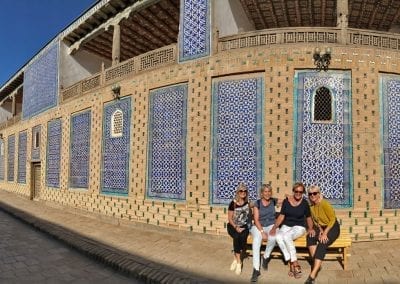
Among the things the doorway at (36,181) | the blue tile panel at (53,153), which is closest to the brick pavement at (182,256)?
the blue tile panel at (53,153)

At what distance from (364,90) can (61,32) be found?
11.6 metres

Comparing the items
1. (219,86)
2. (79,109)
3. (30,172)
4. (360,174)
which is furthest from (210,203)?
(30,172)

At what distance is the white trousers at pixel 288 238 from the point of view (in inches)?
197

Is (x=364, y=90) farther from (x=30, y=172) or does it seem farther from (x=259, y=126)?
(x=30, y=172)

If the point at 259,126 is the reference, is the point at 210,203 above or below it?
below

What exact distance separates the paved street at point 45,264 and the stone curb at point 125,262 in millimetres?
104

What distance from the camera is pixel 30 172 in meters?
15.7

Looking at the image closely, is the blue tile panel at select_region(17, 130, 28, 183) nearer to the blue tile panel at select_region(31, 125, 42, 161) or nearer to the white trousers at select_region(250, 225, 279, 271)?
the blue tile panel at select_region(31, 125, 42, 161)

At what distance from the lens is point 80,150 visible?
37.3 feet

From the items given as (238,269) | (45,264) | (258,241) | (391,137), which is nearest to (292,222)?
(258,241)

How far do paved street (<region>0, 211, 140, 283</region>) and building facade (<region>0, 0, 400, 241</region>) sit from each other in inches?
92.7

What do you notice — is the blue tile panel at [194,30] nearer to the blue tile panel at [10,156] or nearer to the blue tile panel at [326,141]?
the blue tile panel at [326,141]

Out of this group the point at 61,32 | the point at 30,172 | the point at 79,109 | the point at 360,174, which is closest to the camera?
the point at 360,174

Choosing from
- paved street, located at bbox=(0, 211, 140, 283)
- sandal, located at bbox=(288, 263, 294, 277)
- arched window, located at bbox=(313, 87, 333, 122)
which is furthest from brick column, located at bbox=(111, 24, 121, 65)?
sandal, located at bbox=(288, 263, 294, 277)
